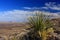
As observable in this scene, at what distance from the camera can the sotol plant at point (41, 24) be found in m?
11.8

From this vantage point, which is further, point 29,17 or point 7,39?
point 7,39

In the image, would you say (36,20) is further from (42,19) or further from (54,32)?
(54,32)

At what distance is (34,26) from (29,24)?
35 cm

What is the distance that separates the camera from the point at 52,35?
12227 mm

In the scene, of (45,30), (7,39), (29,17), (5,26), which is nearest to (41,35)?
(45,30)

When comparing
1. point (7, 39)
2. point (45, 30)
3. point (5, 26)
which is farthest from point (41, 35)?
point (5, 26)

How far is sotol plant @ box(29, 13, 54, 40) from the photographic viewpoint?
464 inches

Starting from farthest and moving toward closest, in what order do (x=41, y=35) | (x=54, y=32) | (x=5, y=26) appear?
(x=5, y=26)
(x=54, y=32)
(x=41, y=35)

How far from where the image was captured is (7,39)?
13234 mm

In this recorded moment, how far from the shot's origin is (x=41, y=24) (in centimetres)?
1191

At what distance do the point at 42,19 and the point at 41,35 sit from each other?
818 millimetres

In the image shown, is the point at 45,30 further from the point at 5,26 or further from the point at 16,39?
the point at 5,26

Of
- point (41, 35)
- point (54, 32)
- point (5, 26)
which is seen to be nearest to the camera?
point (41, 35)

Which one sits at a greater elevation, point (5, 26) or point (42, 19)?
point (42, 19)
